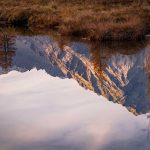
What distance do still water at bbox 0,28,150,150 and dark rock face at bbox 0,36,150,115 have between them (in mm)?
52

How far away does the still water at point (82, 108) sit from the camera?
1417 centimetres

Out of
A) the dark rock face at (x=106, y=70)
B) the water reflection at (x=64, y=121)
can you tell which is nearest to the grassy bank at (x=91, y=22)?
the dark rock face at (x=106, y=70)

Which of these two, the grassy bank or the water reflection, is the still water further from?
the grassy bank

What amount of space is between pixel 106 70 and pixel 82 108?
11.6 meters

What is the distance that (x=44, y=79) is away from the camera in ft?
87.9

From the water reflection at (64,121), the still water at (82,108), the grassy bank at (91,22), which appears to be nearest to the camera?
the water reflection at (64,121)

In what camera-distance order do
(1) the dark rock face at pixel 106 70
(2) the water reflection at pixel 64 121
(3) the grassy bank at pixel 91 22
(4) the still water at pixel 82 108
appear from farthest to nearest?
(3) the grassy bank at pixel 91 22
(1) the dark rock face at pixel 106 70
(4) the still water at pixel 82 108
(2) the water reflection at pixel 64 121

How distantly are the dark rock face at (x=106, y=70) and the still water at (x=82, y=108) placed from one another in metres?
0.05

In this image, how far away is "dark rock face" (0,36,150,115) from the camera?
73.5 feet

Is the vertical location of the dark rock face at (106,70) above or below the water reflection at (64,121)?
below

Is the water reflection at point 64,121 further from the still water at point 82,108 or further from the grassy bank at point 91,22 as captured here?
the grassy bank at point 91,22

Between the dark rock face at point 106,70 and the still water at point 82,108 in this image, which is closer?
the still water at point 82,108

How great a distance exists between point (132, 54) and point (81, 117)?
1642 centimetres

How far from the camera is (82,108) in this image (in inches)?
729
